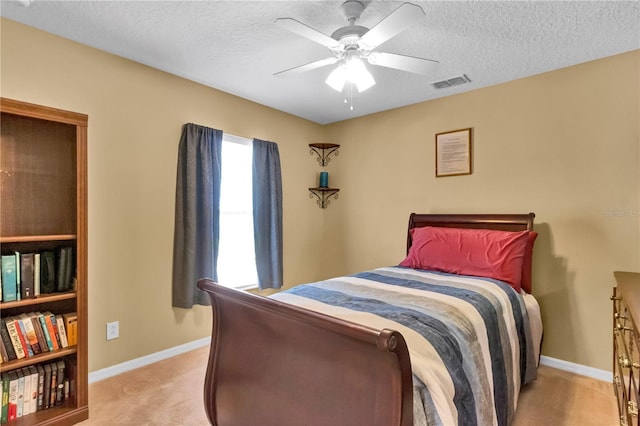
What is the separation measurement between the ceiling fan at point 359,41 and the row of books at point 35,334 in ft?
6.75

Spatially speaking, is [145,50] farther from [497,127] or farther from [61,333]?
[497,127]

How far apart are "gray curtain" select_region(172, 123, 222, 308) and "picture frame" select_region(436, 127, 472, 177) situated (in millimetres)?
2140

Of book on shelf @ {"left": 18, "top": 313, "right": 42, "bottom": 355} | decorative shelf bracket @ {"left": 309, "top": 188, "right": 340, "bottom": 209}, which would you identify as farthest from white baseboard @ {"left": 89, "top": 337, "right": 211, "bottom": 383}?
decorative shelf bracket @ {"left": 309, "top": 188, "right": 340, "bottom": 209}

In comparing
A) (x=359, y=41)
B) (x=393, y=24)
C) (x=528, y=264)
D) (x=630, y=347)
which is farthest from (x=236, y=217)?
(x=630, y=347)

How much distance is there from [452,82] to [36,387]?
144 inches

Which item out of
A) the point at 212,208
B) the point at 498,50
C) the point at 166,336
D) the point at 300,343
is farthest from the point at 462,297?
the point at 166,336

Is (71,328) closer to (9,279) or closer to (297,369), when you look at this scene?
(9,279)

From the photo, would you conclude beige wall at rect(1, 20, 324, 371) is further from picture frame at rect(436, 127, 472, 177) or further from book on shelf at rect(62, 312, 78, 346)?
picture frame at rect(436, 127, 472, 177)

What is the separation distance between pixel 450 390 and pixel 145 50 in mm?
2784

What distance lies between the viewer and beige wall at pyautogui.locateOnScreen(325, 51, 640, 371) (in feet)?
7.91

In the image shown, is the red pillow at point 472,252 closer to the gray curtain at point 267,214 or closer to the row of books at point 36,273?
the gray curtain at point 267,214

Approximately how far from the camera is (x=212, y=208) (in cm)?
301

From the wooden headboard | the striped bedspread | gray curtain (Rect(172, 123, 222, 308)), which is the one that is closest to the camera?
the striped bedspread

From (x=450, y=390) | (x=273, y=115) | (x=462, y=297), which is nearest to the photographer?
(x=450, y=390)
